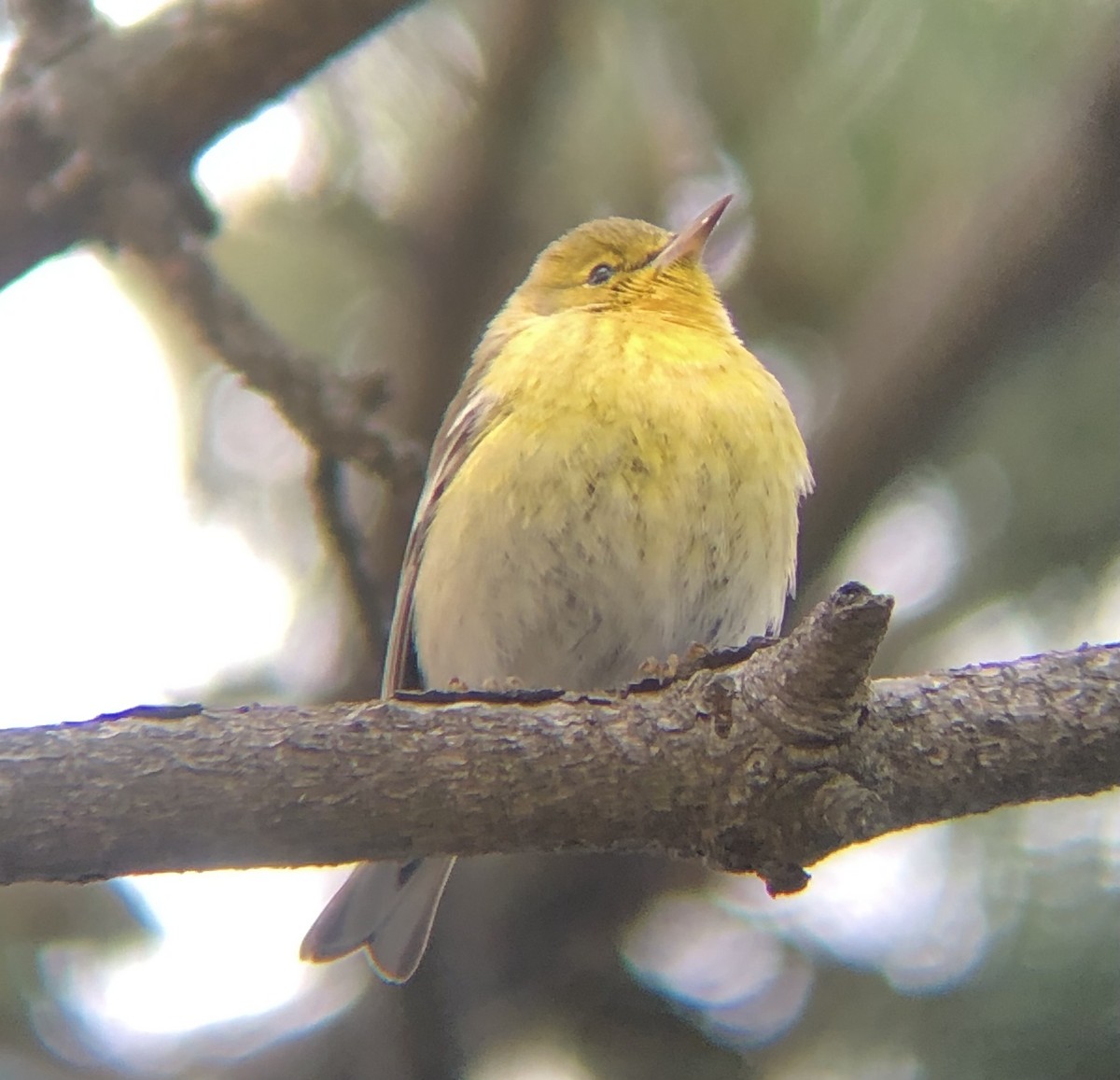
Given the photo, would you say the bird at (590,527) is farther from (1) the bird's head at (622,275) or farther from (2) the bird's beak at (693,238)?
(1) the bird's head at (622,275)

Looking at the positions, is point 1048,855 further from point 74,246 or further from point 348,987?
point 74,246

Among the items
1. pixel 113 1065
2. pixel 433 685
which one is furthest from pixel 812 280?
pixel 113 1065

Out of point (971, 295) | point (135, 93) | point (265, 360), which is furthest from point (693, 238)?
point (135, 93)

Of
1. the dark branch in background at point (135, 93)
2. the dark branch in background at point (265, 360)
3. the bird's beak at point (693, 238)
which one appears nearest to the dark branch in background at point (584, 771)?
the dark branch in background at point (265, 360)

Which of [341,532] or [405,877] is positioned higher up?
[341,532]

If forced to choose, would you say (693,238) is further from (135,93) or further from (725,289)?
(135,93)

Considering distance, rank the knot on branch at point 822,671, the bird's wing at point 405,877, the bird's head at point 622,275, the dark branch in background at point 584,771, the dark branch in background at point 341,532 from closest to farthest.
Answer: the knot on branch at point 822,671 → the dark branch in background at point 584,771 → the dark branch in background at point 341,532 → the bird's wing at point 405,877 → the bird's head at point 622,275

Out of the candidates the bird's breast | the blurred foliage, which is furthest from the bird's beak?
the bird's breast
